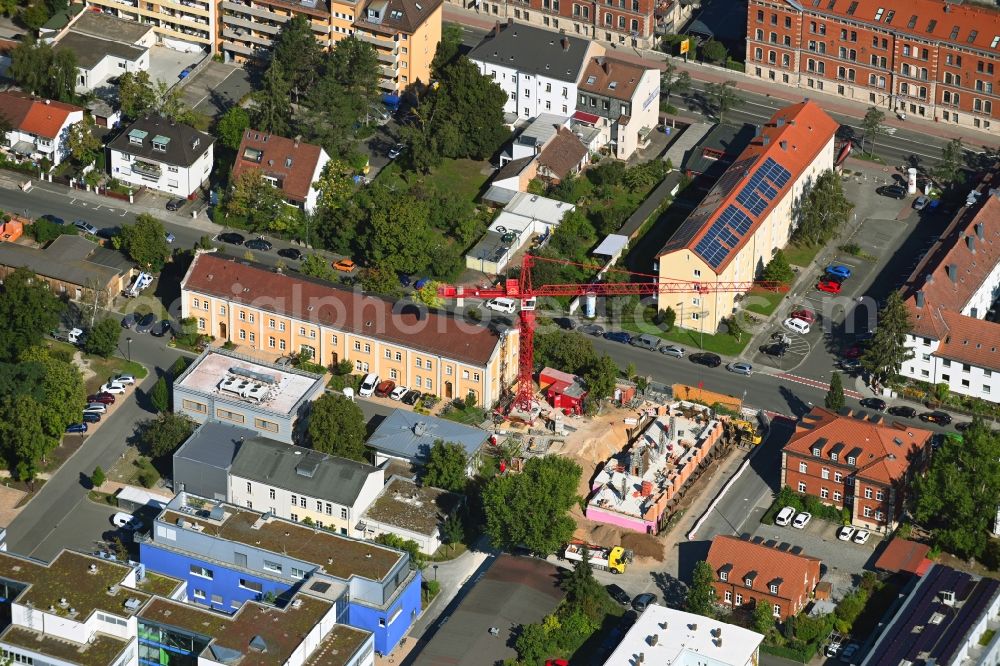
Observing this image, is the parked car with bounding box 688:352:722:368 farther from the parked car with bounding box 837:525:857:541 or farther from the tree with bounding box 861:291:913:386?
the parked car with bounding box 837:525:857:541

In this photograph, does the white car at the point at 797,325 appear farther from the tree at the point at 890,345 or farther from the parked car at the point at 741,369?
the tree at the point at 890,345

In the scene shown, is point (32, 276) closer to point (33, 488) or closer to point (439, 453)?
point (33, 488)

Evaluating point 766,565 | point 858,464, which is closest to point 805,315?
point 858,464

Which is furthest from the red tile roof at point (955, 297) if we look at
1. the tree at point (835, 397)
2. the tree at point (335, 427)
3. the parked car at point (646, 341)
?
the tree at point (335, 427)

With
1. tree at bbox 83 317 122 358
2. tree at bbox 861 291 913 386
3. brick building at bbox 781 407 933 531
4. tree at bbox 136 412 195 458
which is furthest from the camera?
tree at bbox 83 317 122 358

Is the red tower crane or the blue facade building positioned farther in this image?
the red tower crane

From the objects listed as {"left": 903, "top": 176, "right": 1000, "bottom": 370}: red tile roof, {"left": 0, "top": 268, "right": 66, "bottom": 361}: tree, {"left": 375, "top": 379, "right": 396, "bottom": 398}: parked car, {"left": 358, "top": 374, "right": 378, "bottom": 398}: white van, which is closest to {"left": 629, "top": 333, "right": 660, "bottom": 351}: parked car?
{"left": 903, "top": 176, "right": 1000, "bottom": 370}: red tile roof

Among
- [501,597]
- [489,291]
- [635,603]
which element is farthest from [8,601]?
[489,291]

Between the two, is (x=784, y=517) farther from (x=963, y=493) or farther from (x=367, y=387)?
(x=367, y=387)
